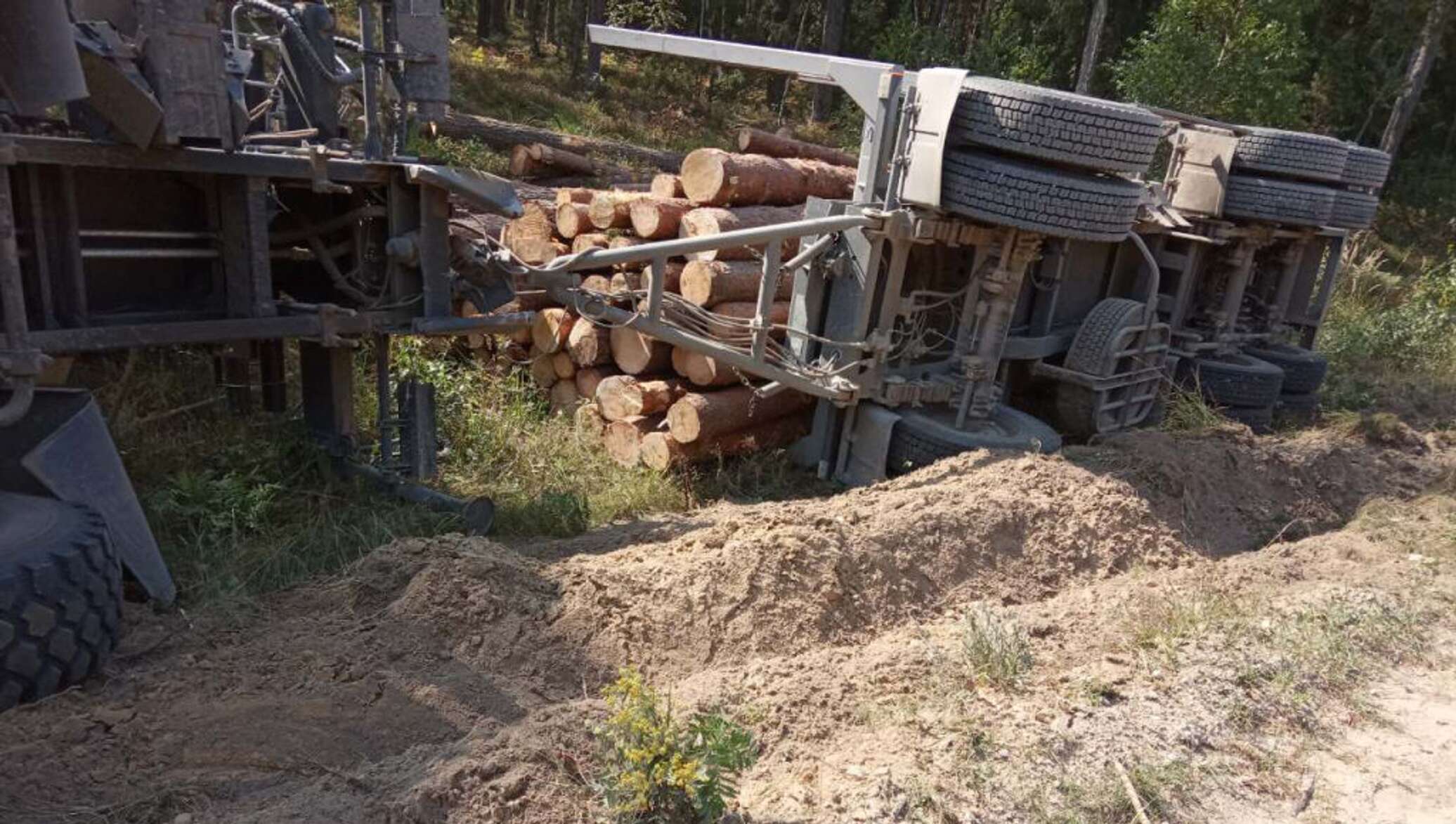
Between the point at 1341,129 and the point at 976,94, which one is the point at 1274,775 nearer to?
the point at 976,94

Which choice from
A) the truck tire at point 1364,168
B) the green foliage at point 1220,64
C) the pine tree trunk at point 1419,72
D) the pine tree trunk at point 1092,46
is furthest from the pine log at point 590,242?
A: the pine tree trunk at point 1419,72

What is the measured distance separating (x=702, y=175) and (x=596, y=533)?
282 centimetres

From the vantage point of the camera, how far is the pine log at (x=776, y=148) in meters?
7.95

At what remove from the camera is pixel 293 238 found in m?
5.55

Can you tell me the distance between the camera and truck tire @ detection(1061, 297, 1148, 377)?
7281 millimetres

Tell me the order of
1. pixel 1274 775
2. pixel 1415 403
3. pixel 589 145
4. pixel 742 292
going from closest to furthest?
1. pixel 1274 775
2. pixel 742 292
3. pixel 1415 403
4. pixel 589 145

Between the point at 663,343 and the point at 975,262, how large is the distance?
211 cm

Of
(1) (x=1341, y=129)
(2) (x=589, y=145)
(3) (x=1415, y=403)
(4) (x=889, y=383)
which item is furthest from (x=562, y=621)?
(1) (x=1341, y=129)

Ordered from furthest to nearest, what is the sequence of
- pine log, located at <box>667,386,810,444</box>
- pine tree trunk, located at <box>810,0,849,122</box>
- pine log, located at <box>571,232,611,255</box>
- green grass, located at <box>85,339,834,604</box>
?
pine tree trunk, located at <box>810,0,849,122</box>, pine log, located at <box>571,232,611,255</box>, pine log, located at <box>667,386,810,444</box>, green grass, located at <box>85,339,834,604</box>

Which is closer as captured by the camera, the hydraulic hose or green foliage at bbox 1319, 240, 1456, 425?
the hydraulic hose

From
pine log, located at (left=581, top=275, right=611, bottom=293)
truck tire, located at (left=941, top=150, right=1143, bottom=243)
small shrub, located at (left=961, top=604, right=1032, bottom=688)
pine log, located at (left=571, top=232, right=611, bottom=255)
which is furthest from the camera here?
pine log, located at (left=571, top=232, right=611, bottom=255)

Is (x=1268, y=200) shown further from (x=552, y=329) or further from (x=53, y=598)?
(x=53, y=598)

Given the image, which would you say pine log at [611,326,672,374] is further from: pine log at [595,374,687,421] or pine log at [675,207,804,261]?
pine log at [675,207,804,261]

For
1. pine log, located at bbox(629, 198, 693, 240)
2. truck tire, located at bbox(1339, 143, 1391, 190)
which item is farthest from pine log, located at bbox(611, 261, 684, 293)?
truck tire, located at bbox(1339, 143, 1391, 190)
